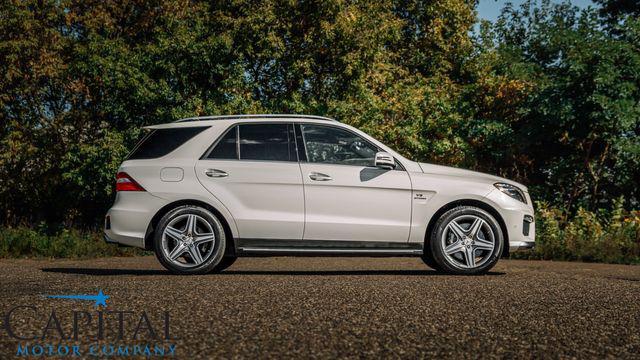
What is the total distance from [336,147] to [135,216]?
2.35 m

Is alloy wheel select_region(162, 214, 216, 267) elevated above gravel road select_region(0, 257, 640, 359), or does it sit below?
above

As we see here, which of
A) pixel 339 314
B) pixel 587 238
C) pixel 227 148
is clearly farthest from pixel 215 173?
pixel 587 238

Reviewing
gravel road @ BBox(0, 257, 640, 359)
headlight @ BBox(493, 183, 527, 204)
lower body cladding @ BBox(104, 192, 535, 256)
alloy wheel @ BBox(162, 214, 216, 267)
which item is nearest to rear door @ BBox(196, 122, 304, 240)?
lower body cladding @ BBox(104, 192, 535, 256)

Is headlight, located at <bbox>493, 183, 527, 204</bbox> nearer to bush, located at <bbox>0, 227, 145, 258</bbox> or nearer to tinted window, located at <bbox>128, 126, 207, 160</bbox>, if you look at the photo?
tinted window, located at <bbox>128, 126, 207, 160</bbox>

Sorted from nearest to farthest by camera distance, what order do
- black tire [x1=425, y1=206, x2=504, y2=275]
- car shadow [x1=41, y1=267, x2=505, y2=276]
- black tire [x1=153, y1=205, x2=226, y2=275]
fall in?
black tire [x1=153, y1=205, x2=226, y2=275] → black tire [x1=425, y1=206, x2=504, y2=275] → car shadow [x1=41, y1=267, x2=505, y2=276]

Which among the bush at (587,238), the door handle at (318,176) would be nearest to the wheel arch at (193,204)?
the door handle at (318,176)

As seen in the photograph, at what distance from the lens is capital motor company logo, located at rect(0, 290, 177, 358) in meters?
4.33

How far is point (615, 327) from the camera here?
526 cm

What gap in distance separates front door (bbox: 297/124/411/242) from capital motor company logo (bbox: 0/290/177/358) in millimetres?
2936

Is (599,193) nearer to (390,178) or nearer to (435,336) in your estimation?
(390,178)

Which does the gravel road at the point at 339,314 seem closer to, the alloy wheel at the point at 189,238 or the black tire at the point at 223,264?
the alloy wheel at the point at 189,238

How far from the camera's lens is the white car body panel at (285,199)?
830 cm

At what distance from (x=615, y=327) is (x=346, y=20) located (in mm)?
13729

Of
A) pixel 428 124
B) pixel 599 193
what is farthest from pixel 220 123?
pixel 599 193
